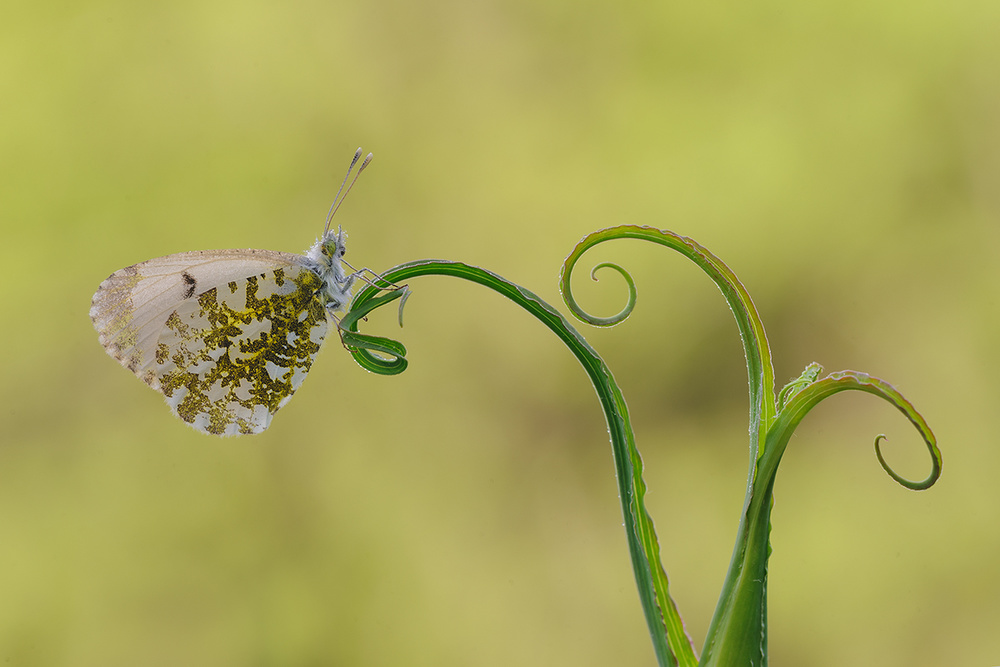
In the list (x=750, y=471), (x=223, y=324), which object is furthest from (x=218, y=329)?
(x=750, y=471)

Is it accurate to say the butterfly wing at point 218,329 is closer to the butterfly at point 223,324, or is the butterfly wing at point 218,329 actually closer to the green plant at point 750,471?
the butterfly at point 223,324

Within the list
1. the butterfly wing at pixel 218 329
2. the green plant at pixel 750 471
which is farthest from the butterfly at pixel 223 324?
the green plant at pixel 750 471

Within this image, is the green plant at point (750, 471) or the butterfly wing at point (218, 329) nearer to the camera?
the green plant at point (750, 471)

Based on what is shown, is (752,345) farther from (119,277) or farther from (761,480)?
(119,277)

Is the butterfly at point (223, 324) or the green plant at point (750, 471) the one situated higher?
the butterfly at point (223, 324)

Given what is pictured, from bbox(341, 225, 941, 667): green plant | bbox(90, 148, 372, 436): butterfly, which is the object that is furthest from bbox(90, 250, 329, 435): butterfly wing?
bbox(341, 225, 941, 667): green plant

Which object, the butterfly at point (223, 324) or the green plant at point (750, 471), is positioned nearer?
the green plant at point (750, 471)

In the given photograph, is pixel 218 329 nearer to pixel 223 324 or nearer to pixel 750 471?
pixel 223 324
